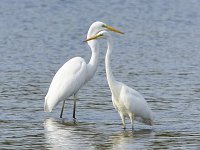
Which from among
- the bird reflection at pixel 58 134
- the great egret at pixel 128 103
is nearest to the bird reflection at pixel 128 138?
the great egret at pixel 128 103

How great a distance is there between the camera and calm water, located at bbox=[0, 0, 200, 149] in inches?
493

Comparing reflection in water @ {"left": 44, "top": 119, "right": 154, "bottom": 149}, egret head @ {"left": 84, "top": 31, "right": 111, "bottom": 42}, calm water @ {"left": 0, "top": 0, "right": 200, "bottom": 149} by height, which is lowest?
reflection in water @ {"left": 44, "top": 119, "right": 154, "bottom": 149}

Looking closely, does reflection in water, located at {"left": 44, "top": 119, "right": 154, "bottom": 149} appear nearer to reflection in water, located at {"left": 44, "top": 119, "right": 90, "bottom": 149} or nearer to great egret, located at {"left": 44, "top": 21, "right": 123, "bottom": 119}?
reflection in water, located at {"left": 44, "top": 119, "right": 90, "bottom": 149}

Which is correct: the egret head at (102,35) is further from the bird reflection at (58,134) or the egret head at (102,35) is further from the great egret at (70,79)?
the bird reflection at (58,134)

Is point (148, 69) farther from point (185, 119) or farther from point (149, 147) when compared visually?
point (149, 147)

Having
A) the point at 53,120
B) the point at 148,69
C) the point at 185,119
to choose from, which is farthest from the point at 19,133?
the point at 148,69

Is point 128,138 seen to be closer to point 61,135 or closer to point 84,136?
point 84,136

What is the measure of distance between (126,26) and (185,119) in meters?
15.1

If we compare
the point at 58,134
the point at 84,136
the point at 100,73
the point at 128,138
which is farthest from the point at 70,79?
the point at 100,73

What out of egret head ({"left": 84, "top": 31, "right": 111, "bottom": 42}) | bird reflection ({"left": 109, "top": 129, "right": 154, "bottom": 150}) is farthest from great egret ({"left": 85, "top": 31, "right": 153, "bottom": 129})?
egret head ({"left": 84, "top": 31, "right": 111, "bottom": 42})

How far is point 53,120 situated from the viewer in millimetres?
13961

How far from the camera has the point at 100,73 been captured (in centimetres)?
1880

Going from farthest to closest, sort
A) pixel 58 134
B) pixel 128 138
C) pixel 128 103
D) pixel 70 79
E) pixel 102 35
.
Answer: pixel 70 79, pixel 102 35, pixel 128 103, pixel 58 134, pixel 128 138

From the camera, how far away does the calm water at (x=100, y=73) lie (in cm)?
1252
